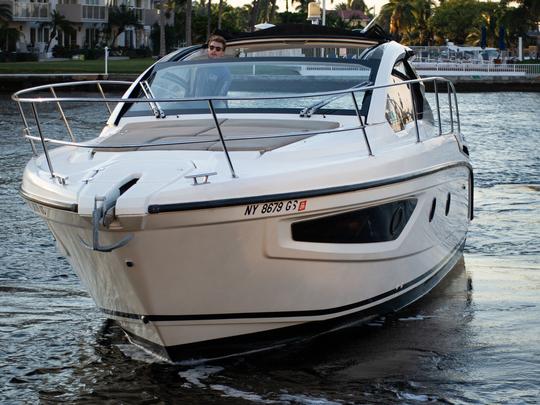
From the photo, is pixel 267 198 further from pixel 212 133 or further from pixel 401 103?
pixel 401 103

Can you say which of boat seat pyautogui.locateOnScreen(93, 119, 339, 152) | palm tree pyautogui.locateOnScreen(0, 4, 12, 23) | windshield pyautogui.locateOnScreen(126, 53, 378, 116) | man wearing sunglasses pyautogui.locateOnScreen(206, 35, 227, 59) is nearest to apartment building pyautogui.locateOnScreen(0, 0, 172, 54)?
palm tree pyautogui.locateOnScreen(0, 4, 12, 23)

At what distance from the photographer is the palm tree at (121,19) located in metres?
79.8

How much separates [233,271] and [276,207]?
1.52 ft

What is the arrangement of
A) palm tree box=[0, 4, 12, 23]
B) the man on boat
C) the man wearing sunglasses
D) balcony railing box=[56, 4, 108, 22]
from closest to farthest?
the man on boat → the man wearing sunglasses → palm tree box=[0, 4, 12, 23] → balcony railing box=[56, 4, 108, 22]

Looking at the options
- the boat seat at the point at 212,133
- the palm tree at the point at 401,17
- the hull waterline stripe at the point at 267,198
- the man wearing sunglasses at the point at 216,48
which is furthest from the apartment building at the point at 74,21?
the hull waterline stripe at the point at 267,198

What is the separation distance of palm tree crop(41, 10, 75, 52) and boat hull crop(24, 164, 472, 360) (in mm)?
65322

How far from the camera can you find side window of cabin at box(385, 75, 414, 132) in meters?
8.36

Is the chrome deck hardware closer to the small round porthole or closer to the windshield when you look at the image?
the windshield

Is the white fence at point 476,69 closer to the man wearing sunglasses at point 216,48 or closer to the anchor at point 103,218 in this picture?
the man wearing sunglasses at point 216,48

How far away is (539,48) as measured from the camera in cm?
10338

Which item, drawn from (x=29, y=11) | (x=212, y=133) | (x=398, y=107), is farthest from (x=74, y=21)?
(x=212, y=133)

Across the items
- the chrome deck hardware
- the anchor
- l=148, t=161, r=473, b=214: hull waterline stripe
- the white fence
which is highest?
the chrome deck hardware

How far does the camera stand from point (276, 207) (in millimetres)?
6555

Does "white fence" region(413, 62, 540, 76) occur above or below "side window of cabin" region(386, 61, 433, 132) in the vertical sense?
below
